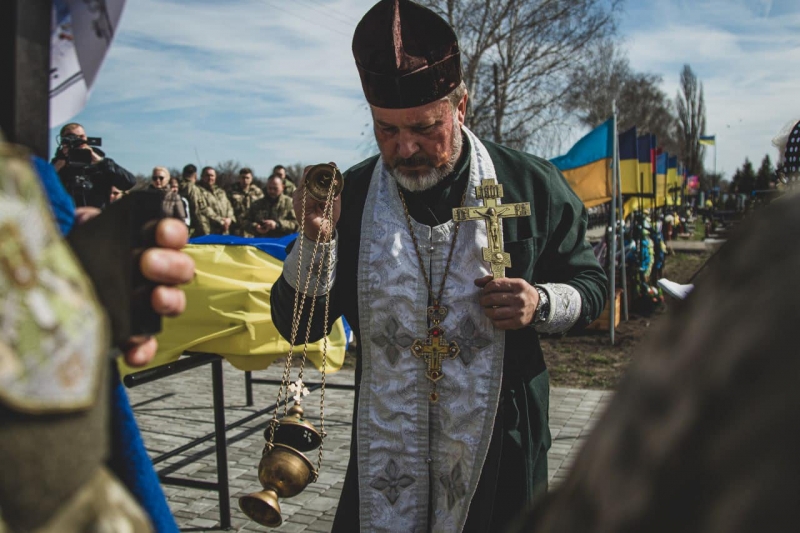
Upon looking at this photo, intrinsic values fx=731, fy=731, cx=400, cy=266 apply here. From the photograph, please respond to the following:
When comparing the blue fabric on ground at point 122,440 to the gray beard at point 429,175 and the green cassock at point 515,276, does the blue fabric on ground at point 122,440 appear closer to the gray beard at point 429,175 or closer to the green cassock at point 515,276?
the green cassock at point 515,276

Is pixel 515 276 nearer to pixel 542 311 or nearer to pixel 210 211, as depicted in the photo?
pixel 542 311

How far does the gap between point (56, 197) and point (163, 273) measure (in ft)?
0.58

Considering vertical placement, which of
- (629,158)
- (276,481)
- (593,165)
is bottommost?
(276,481)

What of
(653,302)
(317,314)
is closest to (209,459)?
(317,314)

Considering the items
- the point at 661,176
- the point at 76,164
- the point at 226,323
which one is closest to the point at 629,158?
the point at 226,323

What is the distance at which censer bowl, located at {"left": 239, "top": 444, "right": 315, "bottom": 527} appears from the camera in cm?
197

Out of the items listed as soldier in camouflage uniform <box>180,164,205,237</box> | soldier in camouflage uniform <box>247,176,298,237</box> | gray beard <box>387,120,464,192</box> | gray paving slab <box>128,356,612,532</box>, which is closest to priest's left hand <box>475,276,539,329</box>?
gray beard <box>387,120,464,192</box>

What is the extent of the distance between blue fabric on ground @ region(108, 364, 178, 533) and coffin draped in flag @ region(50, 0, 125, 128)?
14.4 inches

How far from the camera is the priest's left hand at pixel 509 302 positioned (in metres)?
2.07

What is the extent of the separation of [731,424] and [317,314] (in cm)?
194

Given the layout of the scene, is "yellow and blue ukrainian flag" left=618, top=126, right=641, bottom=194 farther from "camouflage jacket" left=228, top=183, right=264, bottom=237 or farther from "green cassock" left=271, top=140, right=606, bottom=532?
"green cassock" left=271, top=140, right=606, bottom=532

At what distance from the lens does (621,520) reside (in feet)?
1.38

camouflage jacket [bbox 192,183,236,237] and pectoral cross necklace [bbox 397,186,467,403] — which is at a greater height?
camouflage jacket [bbox 192,183,236,237]

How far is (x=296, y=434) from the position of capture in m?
2.14
